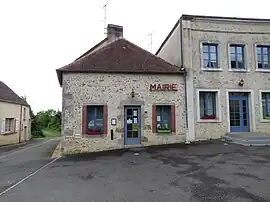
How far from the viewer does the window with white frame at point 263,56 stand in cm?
1460

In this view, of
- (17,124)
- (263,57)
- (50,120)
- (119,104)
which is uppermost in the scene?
(263,57)

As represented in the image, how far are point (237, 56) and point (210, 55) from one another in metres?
1.63

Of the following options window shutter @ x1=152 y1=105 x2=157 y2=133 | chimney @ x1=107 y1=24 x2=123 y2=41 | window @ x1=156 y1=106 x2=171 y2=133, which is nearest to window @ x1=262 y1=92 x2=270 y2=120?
window @ x1=156 y1=106 x2=171 y2=133

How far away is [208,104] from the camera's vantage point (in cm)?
1411

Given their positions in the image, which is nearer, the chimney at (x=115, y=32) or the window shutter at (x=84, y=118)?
the window shutter at (x=84, y=118)

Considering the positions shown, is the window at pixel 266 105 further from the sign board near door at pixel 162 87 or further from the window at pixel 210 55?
the sign board near door at pixel 162 87

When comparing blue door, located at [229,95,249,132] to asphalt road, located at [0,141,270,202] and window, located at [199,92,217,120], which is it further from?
asphalt road, located at [0,141,270,202]

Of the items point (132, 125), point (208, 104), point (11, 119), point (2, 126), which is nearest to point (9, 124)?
point (11, 119)

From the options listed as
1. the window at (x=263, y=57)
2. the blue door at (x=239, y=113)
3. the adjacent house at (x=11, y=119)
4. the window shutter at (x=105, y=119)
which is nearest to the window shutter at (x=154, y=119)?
the window shutter at (x=105, y=119)

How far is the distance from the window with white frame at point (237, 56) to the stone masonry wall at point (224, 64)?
25cm

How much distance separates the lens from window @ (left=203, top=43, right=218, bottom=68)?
14.3 m

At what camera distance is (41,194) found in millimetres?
5504

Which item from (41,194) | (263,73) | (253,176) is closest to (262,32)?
(263,73)

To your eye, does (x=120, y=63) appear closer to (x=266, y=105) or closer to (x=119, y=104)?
(x=119, y=104)
